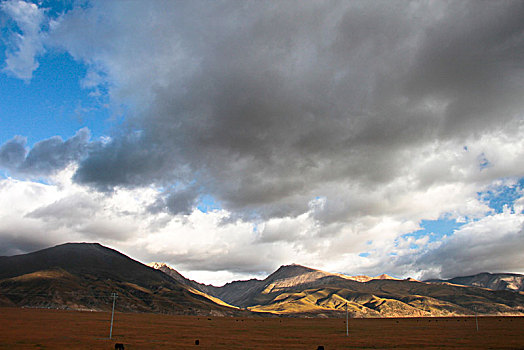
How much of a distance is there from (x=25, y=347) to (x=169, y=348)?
20.9 m

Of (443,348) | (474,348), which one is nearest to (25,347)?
(443,348)

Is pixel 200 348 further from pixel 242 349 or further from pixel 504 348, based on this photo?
pixel 504 348

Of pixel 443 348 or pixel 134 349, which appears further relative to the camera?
pixel 443 348

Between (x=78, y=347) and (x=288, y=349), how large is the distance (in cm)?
3314

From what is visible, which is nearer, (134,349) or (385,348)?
(134,349)

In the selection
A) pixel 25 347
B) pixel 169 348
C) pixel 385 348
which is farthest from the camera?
pixel 385 348

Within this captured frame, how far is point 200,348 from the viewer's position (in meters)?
61.3

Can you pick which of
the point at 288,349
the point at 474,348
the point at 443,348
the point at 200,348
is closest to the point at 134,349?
the point at 200,348

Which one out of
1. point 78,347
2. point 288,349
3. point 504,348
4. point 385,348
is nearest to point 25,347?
point 78,347

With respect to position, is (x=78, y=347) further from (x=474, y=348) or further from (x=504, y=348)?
(x=504, y=348)

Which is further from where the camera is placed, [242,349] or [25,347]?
[242,349]

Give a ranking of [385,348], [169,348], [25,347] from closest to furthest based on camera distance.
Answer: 1. [25,347]
2. [169,348]
3. [385,348]

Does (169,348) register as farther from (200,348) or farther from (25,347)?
(25,347)

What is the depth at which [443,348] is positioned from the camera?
2648 inches
